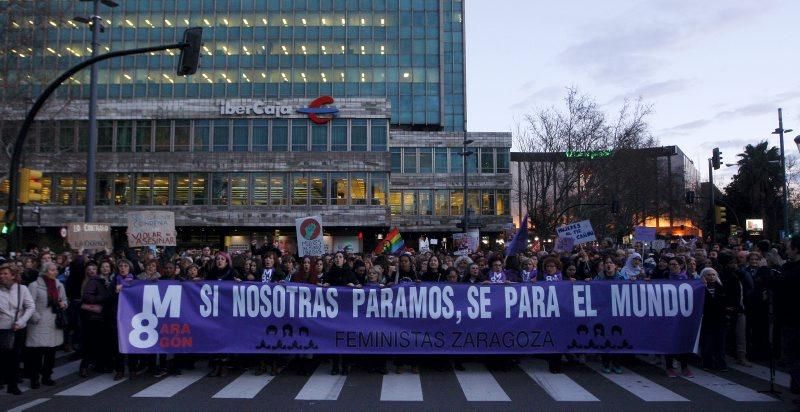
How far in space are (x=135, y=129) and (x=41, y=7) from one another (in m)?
15.8

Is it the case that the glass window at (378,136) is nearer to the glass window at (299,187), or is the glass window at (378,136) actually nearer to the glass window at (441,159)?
the glass window at (299,187)

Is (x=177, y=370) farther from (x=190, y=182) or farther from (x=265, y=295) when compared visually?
(x=190, y=182)

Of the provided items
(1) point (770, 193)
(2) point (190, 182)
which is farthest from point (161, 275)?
(1) point (770, 193)

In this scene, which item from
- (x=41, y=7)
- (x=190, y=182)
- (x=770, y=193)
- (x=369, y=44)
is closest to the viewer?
(x=41, y=7)

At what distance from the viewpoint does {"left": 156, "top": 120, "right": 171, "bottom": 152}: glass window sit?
43.8m

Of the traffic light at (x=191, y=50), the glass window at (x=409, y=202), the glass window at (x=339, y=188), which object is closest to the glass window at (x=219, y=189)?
the glass window at (x=339, y=188)

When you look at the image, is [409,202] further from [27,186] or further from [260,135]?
[27,186]

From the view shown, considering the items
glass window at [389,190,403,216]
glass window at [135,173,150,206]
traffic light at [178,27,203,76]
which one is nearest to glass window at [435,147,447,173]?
glass window at [389,190,403,216]

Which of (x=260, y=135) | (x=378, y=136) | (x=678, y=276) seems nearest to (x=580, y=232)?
(x=678, y=276)

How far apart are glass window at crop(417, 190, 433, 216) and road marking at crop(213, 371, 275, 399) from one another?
4629 cm

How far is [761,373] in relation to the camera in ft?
31.3

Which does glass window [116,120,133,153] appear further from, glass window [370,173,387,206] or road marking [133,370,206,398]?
road marking [133,370,206,398]

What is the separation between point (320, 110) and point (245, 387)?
3652cm

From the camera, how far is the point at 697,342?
9.46m
